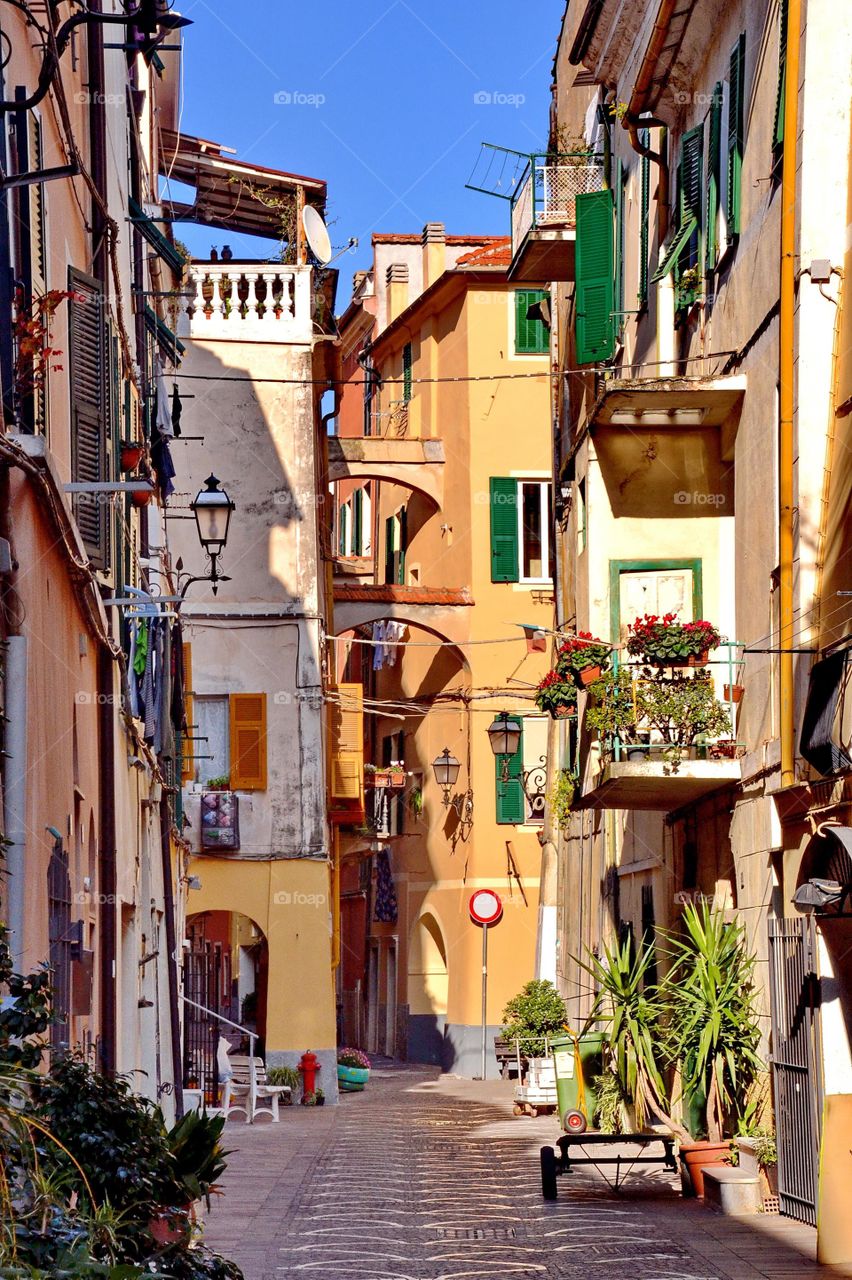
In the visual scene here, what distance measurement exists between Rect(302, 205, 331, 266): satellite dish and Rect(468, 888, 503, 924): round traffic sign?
39.7 feet

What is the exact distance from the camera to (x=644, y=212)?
66.1 ft

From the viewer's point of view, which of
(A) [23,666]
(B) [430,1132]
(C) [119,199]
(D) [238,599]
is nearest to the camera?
(A) [23,666]

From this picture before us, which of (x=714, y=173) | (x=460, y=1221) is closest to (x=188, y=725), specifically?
(x=714, y=173)

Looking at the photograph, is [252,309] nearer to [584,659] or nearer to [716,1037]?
[584,659]

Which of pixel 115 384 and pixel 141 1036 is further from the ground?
pixel 115 384

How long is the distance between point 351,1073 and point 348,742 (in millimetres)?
5403

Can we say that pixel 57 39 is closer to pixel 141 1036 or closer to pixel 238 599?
pixel 141 1036

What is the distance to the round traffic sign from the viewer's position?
3516cm

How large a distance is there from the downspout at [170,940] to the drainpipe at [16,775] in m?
11.5

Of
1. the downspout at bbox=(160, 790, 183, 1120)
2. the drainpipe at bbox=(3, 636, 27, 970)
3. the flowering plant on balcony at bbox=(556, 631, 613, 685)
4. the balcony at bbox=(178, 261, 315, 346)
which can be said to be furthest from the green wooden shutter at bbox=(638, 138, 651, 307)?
the drainpipe at bbox=(3, 636, 27, 970)

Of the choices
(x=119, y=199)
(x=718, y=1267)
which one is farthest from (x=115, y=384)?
(x=718, y=1267)

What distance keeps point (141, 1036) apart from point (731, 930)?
18.3 ft

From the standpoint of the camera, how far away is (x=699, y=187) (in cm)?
1758

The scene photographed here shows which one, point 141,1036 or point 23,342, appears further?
point 141,1036
